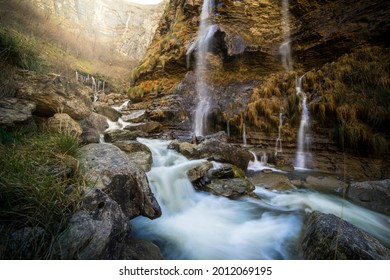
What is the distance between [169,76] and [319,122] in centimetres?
792

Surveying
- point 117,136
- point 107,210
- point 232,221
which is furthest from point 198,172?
point 117,136

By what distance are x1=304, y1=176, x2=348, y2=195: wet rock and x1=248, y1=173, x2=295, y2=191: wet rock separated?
569 mm

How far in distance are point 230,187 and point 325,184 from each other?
2642mm

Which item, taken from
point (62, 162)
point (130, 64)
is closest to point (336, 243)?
point (62, 162)

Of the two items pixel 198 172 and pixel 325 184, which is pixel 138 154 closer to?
pixel 198 172

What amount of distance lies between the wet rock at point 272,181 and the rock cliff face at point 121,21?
3610cm

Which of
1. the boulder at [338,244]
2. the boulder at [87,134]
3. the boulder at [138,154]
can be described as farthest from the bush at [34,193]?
the boulder at [338,244]

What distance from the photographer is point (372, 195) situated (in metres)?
3.81

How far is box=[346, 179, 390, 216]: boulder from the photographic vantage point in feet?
11.8

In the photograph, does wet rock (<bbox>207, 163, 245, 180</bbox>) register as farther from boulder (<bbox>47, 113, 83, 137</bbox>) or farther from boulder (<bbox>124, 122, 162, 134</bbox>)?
boulder (<bbox>124, 122, 162, 134</bbox>)

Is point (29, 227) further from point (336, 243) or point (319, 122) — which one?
point (319, 122)

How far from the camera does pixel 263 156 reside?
20.4 feet

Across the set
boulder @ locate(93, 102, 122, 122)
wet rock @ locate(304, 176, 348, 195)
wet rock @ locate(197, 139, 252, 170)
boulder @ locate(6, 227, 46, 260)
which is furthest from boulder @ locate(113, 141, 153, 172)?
boulder @ locate(93, 102, 122, 122)

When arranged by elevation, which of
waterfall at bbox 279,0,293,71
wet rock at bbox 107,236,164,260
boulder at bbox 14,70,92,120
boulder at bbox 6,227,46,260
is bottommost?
wet rock at bbox 107,236,164,260
